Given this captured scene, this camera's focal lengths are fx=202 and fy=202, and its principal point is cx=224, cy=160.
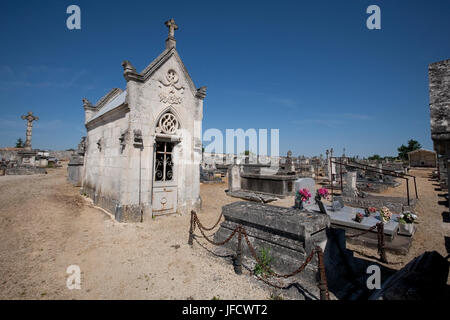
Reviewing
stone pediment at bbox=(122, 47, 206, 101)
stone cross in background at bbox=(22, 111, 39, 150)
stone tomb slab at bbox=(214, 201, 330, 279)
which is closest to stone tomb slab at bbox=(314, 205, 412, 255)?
stone tomb slab at bbox=(214, 201, 330, 279)

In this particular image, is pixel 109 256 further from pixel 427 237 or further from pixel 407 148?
pixel 407 148

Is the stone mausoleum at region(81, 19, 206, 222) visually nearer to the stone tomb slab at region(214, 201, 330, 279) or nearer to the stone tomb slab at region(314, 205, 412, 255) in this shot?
the stone tomb slab at region(214, 201, 330, 279)

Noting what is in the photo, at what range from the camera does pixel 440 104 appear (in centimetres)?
233

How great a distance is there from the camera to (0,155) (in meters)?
32.3

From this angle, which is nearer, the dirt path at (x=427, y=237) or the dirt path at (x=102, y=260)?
the dirt path at (x=102, y=260)

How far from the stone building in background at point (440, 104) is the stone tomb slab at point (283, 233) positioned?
2.46 meters

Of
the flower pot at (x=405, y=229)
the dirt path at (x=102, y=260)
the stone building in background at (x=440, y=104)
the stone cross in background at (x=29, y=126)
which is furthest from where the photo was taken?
the stone cross in background at (x=29, y=126)

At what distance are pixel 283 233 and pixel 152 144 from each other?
233 inches

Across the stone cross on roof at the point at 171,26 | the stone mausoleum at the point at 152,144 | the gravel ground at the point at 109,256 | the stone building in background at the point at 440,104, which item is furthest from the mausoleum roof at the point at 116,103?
the stone building in background at the point at 440,104

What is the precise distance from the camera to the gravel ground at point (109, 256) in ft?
12.2

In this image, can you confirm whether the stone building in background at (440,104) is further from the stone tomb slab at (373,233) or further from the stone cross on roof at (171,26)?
the stone cross on roof at (171,26)
